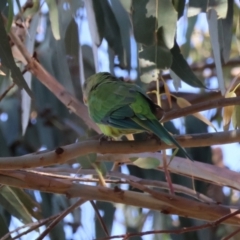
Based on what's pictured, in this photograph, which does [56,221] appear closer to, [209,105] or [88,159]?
[88,159]

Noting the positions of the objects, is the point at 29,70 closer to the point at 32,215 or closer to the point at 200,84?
the point at 32,215

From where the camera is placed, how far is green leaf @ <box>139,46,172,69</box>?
138cm

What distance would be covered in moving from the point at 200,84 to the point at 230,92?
0.09 meters

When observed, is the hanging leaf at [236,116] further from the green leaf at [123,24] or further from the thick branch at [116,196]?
the green leaf at [123,24]

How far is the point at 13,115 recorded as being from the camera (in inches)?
105

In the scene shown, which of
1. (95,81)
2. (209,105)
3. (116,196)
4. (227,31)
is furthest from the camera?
(95,81)

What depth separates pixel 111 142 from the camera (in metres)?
1.27

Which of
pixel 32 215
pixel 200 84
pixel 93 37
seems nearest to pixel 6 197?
pixel 32 215

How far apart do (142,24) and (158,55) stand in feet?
0.35

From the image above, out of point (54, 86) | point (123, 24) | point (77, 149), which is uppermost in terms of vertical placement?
point (123, 24)

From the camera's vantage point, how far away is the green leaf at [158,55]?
4.54 ft

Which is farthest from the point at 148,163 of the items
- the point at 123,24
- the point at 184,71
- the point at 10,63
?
the point at 123,24

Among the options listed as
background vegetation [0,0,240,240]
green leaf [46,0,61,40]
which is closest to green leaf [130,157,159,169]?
background vegetation [0,0,240,240]

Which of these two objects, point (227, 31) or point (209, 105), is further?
point (227, 31)
